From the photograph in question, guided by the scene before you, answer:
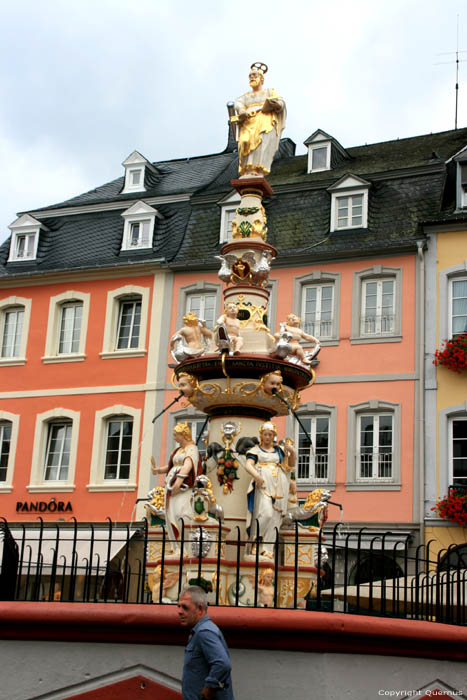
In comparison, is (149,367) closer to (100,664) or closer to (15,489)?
(15,489)

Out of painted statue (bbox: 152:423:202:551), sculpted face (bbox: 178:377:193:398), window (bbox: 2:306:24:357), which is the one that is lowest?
painted statue (bbox: 152:423:202:551)

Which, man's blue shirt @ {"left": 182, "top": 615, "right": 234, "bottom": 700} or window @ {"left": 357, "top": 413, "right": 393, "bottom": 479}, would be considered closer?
man's blue shirt @ {"left": 182, "top": 615, "right": 234, "bottom": 700}

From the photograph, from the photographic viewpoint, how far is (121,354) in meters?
27.2

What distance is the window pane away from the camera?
29.7 m

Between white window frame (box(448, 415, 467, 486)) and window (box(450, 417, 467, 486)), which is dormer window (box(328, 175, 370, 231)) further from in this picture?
window (box(450, 417, 467, 486))

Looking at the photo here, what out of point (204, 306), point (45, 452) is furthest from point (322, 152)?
point (45, 452)

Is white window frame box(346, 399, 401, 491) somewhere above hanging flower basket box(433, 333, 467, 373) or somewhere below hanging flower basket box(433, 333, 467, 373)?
below

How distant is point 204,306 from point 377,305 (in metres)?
4.88

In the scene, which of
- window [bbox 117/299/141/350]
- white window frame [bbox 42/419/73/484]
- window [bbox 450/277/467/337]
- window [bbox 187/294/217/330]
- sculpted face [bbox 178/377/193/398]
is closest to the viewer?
sculpted face [bbox 178/377/193/398]

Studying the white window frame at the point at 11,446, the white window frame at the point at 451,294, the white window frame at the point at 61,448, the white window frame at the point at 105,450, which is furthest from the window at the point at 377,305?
the white window frame at the point at 11,446

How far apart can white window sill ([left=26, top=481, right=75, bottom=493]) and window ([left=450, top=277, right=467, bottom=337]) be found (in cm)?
1082

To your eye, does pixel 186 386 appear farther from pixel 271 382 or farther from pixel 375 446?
pixel 375 446

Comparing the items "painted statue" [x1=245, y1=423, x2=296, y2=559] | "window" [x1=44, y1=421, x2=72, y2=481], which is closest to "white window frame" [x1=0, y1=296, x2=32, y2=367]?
"window" [x1=44, y1=421, x2=72, y2=481]

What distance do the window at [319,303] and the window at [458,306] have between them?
2.91 metres
